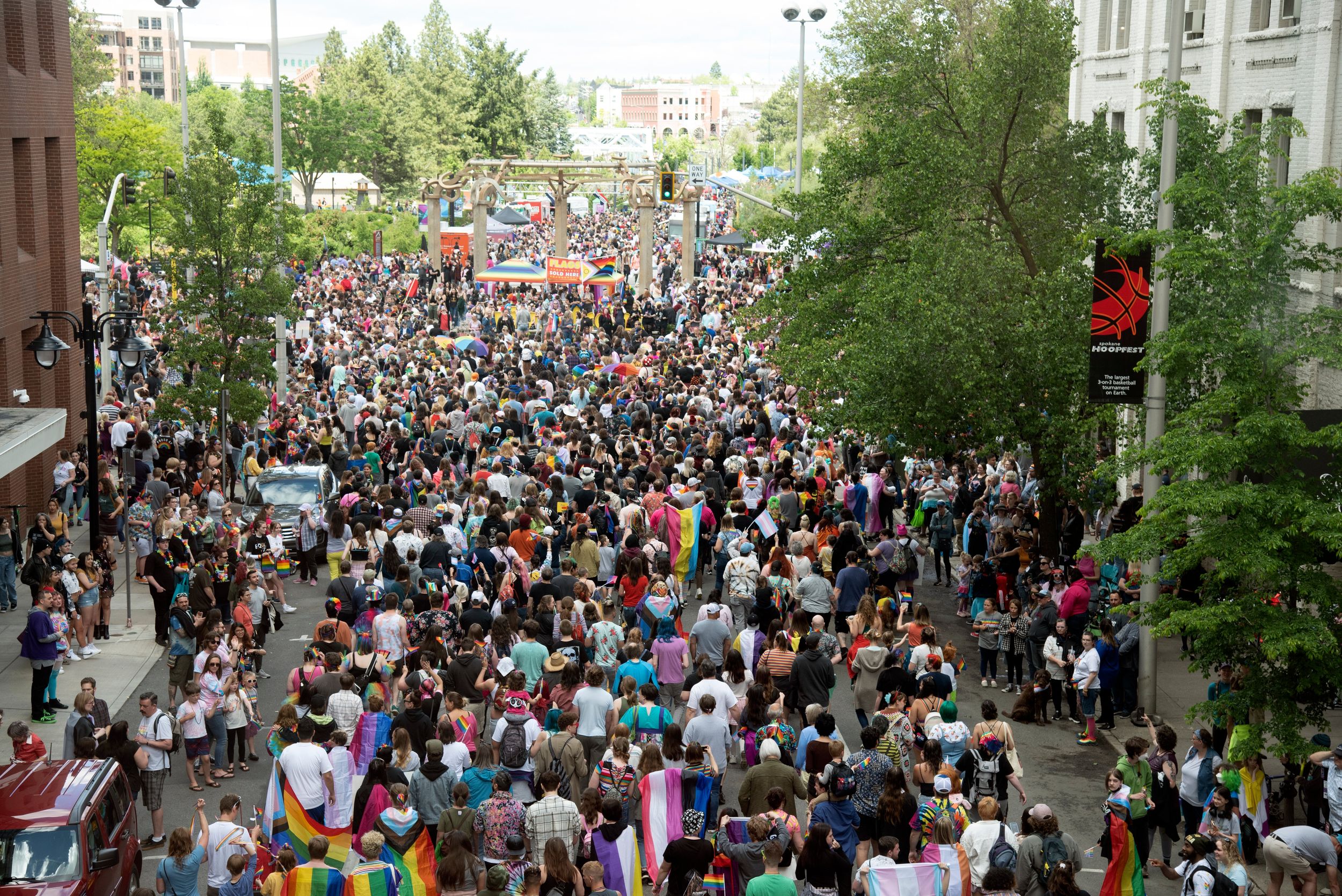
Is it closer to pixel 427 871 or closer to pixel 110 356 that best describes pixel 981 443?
pixel 427 871

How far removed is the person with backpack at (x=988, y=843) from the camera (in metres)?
10.3

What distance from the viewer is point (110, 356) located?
Result: 3491 cm

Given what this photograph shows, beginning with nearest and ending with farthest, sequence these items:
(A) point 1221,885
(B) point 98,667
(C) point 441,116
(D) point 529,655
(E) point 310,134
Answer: (A) point 1221,885, (D) point 529,655, (B) point 98,667, (E) point 310,134, (C) point 441,116

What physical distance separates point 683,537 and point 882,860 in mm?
10150

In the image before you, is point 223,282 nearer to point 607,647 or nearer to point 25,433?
point 25,433

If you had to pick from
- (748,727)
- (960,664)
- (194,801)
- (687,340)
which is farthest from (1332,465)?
(687,340)

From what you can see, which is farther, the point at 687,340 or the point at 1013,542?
the point at 687,340

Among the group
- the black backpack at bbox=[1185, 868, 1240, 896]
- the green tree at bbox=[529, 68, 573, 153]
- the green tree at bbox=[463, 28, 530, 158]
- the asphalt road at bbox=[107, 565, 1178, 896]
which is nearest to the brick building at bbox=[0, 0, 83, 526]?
the asphalt road at bbox=[107, 565, 1178, 896]

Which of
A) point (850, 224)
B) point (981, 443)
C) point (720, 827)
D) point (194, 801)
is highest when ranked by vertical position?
point (850, 224)

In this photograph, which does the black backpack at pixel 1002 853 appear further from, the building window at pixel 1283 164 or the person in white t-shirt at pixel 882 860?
the building window at pixel 1283 164

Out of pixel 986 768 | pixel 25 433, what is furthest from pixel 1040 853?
pixel 25 433

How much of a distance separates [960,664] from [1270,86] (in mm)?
12881

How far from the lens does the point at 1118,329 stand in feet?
53.9

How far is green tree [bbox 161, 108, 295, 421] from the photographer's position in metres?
25.7
